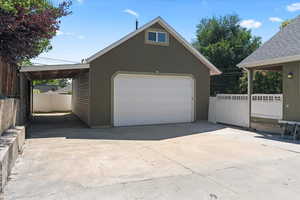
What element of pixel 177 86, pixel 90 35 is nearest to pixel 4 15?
pixel 177 86

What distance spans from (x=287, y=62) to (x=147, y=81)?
5.92 metres

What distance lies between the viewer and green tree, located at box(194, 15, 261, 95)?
27484 millimetres

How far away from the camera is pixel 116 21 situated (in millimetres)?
15109

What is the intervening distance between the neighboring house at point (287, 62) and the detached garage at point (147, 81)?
3258 millimetres

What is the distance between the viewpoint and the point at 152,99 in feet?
38.9

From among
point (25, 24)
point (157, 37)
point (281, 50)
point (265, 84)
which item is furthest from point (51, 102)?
point (265, 84)

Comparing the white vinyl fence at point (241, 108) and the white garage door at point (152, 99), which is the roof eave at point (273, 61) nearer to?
the white vinyl fence at point (241, 108)

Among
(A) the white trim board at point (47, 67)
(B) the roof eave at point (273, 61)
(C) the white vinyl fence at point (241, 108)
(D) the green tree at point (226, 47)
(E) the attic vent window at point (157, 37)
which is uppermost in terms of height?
(D) the green tree at point (226, 47)

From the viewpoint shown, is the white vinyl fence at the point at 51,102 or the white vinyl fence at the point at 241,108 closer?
the white vinyl fence at the point at 241,108

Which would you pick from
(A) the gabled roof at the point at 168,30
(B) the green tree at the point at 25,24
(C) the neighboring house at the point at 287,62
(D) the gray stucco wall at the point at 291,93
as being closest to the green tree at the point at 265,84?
(A) the gabled roof at the point at 168,30

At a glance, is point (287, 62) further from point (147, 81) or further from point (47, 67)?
point (47, 67)

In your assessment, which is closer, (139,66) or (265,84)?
(139,66)

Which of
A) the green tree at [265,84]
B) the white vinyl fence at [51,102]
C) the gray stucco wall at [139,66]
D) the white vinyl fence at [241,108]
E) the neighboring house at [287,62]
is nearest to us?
the neighboring house at [287,62]

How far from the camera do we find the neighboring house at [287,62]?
27.3 ft
